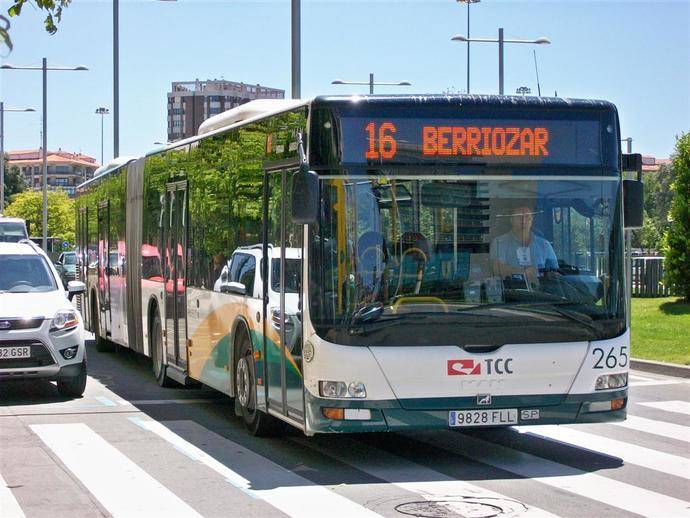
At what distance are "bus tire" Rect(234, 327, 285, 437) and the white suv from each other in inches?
113

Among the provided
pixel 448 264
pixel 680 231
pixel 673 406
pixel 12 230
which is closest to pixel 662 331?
pixel 680 231

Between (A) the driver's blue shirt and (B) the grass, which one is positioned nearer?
(A) the driver's blue shirt

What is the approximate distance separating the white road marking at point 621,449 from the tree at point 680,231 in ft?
49.6

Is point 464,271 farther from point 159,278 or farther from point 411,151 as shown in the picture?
point 159,278

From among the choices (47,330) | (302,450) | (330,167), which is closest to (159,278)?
(47,330)

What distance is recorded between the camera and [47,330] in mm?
13695

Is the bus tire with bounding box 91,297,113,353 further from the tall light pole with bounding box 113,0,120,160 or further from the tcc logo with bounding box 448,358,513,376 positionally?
the tall light pole with bounding box 113,0,120,160

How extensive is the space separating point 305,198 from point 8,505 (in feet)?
A: 9.98

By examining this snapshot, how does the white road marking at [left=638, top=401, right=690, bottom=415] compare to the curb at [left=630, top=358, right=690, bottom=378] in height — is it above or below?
below

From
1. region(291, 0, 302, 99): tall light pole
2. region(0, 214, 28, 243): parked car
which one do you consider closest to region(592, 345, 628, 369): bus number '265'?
region(291, 0, 302, 99): tall light pole

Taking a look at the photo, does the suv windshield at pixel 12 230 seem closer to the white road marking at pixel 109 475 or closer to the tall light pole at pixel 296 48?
the tall light pole at pixel 296 48

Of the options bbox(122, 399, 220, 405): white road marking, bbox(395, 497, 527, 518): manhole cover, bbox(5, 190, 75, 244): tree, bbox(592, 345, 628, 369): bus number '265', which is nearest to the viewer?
bbox(395, 497, 527, 518): manhole cover

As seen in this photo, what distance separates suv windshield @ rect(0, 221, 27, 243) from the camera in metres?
34.6

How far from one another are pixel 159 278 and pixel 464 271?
6938 mm
